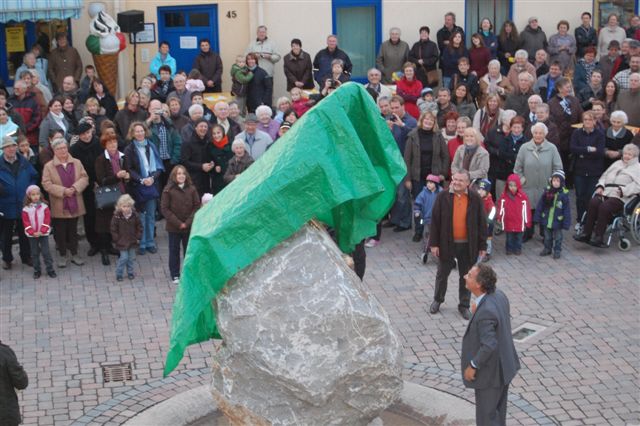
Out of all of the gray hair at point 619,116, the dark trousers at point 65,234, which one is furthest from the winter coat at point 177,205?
the gray hair at point 619,116

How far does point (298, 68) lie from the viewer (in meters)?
21.1

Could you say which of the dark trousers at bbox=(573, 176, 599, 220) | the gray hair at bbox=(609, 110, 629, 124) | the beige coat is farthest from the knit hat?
the beige coat

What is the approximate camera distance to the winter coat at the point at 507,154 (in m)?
16.9

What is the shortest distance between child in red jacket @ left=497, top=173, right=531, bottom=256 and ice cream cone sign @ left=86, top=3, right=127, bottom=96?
27.2 ft

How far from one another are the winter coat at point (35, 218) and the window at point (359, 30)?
8.90 metres

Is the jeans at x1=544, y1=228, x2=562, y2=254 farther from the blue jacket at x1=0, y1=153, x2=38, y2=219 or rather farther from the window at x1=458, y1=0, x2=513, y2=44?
the window at x1=458, y1=0, x2=513, y2=44

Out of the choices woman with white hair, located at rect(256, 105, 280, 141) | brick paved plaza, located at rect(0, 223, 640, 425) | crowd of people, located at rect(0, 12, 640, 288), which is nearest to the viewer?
brick paved plaza, located at rect(0, 223, 640, 425)

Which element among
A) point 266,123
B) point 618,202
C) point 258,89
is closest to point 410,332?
point 618,202

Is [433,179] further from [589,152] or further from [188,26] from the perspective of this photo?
[188,26]

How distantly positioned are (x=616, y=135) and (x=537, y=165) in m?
1.74

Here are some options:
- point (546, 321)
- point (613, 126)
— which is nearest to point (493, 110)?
point (613, 126)

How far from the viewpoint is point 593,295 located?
1433cm

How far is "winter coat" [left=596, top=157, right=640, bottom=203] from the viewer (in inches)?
635

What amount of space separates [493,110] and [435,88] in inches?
145
